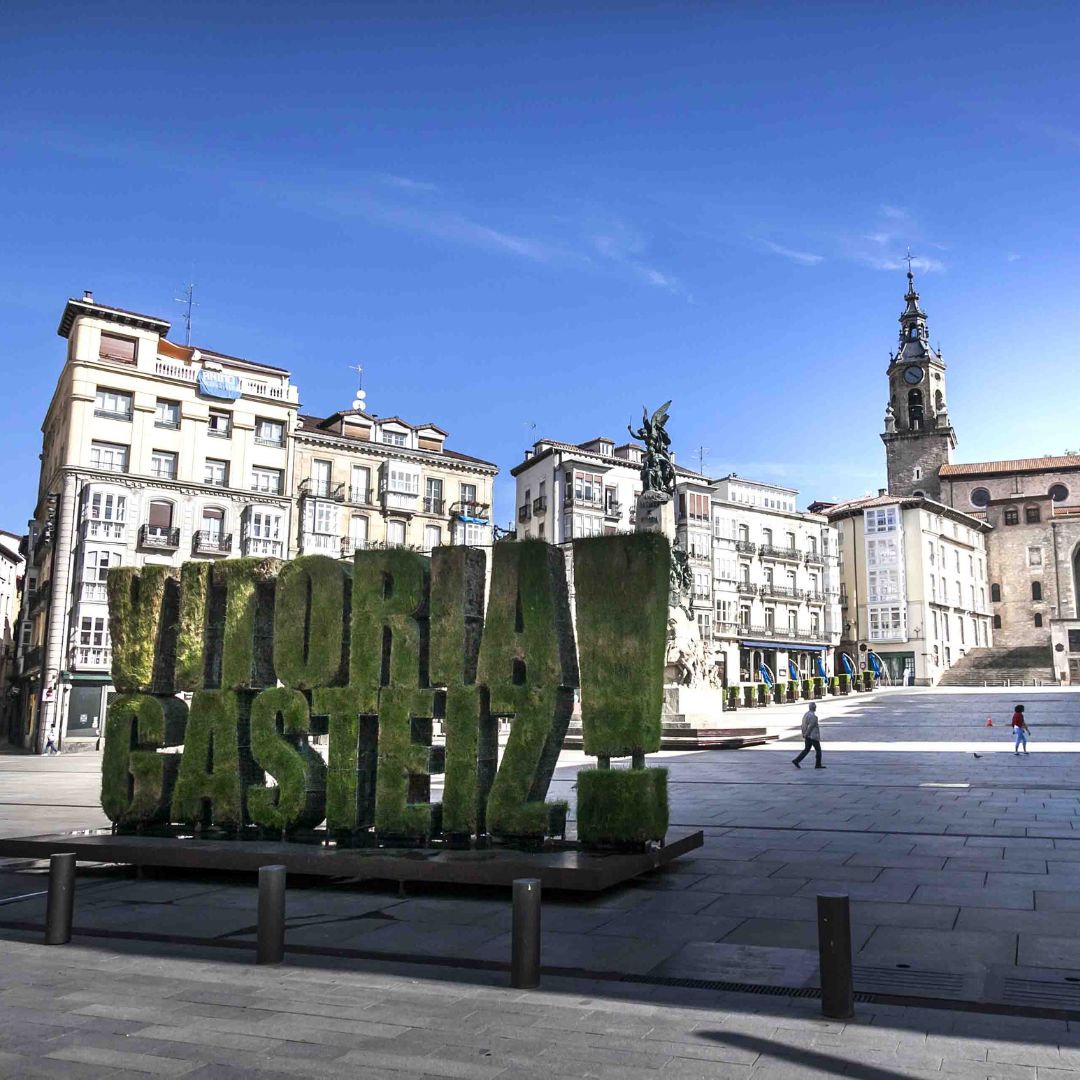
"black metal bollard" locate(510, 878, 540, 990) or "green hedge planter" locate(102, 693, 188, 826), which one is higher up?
"green hedge planter" locate(102, 693, 188, 826)

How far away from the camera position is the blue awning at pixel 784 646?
7531 cm

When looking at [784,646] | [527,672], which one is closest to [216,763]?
[527,672]

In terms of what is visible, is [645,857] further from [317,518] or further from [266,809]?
[317,518]

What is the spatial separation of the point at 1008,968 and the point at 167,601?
10545 mm

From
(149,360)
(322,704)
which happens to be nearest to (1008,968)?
(322,704)

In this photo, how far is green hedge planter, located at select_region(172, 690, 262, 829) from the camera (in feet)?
39.3

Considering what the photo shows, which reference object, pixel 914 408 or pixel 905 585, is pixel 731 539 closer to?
pixel 905 585

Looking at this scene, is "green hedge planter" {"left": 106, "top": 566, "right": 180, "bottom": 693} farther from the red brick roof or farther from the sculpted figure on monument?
the red brick roof

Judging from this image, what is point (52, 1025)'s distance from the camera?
243 inches

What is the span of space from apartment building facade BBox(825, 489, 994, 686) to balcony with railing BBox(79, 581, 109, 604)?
60.2 m

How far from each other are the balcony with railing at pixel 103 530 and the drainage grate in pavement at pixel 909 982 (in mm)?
44563

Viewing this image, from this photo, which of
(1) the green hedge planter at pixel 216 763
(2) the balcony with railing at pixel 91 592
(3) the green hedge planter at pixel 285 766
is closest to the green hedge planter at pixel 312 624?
(3) the green hedge planter at pixel 285 766

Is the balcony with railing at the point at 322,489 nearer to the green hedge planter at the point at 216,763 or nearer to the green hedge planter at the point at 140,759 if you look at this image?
the green hedge planter at the point at 140,759

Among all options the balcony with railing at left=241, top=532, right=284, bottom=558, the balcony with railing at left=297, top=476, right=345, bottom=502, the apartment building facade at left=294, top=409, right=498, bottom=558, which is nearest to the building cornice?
the apartment building facade at left=294, top=409, right=498, bottom=558
